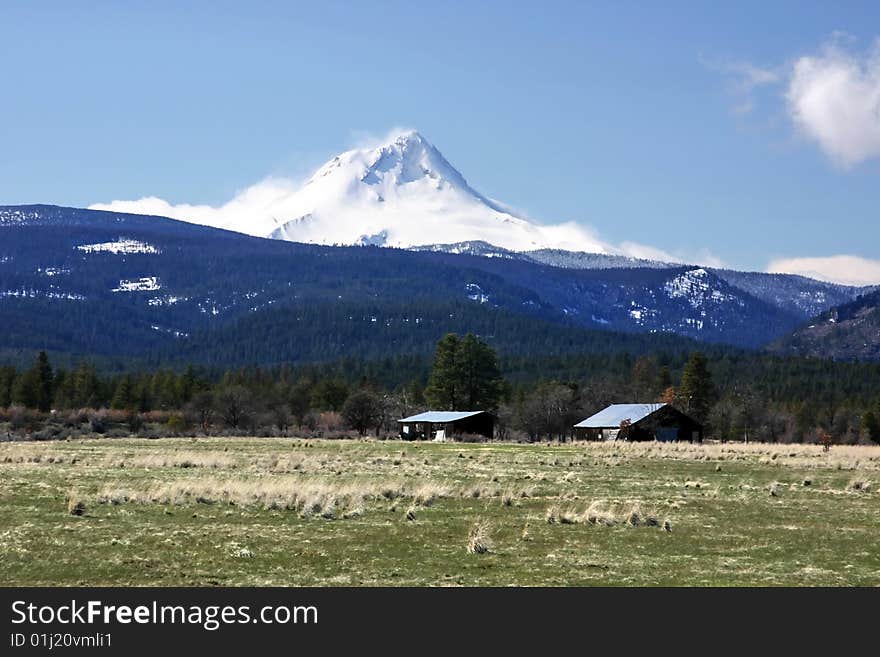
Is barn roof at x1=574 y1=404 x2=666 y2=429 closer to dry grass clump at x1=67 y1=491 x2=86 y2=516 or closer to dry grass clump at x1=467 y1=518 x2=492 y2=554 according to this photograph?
dry grass clump at x1=67 y1=491 x2=86 y2=516

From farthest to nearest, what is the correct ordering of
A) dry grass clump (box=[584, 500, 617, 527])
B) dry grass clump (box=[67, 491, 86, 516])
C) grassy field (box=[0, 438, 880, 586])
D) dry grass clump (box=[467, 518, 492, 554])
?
dry grass clump (box=[584, 500, 617, 527]), dry grass clump (box=[67, 491, 86, 516]), dry grass clump (box=[467, 518, 492, 554]), grassy field (box=[0, 438, 880, 586])

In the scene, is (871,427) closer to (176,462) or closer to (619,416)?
(619,416)

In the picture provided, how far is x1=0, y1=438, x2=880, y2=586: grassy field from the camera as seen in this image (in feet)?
55.7

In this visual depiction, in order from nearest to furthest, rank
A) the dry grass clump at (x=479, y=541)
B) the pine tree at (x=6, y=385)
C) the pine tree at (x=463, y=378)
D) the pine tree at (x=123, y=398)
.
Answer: the dry grass clump at (x=479, y=541) < the pine tree at (x=463, y=378) < the pine tree at (x=6, y=385) < the pine tree at (x=123, y=398)

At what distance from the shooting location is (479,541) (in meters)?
19.6

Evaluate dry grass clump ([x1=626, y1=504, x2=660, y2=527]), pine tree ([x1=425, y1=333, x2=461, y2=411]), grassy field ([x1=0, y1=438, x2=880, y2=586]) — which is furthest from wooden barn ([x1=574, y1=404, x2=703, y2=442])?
dry grass clump ([x1=626, y1=504, x2=660, y2=527])

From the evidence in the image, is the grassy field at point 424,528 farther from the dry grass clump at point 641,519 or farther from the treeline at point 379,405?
the treeline at point 379,405

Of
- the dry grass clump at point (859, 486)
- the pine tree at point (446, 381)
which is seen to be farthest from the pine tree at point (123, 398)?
the dry grass clump at point (859, 486)

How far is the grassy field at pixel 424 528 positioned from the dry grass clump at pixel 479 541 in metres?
0.06

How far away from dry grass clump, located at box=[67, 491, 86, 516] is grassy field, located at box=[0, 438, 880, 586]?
69mm

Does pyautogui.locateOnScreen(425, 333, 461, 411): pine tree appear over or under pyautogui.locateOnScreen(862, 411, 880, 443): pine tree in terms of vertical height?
over

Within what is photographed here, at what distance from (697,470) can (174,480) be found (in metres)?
23.3

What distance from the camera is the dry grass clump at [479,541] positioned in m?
19.2
